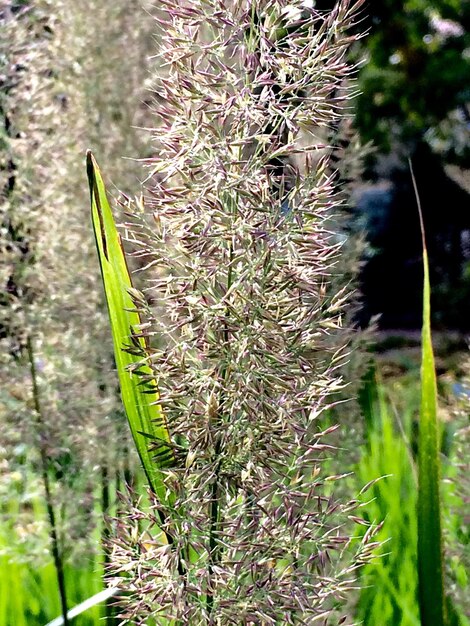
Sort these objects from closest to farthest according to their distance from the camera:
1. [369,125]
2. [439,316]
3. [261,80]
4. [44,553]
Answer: [261,80] < [44,553] < [369,125] < [439,316]

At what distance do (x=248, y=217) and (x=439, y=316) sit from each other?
438cm

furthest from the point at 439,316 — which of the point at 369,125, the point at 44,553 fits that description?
the point at 44,553

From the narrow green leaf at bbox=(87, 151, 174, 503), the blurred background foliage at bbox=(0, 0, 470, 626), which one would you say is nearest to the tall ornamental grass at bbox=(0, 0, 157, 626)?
the blurred background foliage at bbox=(0, 0, 470, 626)

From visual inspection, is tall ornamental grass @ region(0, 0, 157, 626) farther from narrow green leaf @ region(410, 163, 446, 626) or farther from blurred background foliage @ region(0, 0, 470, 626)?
narrow green leaf @ region(410, 163, 446, 626)

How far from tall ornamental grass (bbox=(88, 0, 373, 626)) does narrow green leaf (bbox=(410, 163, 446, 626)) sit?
13 cm

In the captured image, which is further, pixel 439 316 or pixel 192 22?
pixel 439 316

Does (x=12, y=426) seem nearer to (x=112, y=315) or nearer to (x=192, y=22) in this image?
(x=112, y=315)

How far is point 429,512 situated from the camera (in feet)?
2.23

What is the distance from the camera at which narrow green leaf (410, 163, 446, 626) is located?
0.67m

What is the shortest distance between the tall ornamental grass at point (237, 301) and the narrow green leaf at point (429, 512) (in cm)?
13

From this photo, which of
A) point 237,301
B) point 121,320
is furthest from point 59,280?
point 237,301

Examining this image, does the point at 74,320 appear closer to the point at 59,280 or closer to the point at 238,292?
the point at 59,280

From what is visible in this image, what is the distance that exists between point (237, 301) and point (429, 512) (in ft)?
0.91

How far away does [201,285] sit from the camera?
560 mm
